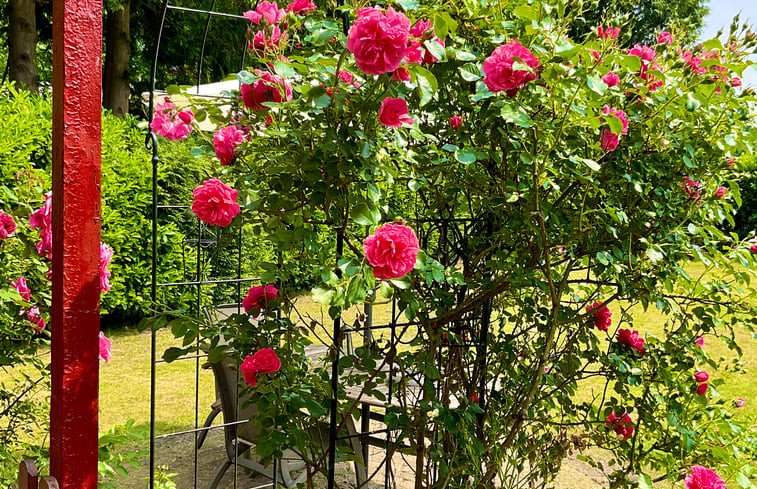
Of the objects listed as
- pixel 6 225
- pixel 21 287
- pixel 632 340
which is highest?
pixel 6 225

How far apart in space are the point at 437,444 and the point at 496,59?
1.06 meters

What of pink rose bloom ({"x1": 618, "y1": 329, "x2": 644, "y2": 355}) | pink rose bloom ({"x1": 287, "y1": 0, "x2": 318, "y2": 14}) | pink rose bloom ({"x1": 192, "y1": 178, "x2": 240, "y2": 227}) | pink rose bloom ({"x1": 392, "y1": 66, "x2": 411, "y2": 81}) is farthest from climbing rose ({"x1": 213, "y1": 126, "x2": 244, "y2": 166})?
pink rose bloom ({"x1": 618, "y1": 329, "x2": 644, "y2": 355})

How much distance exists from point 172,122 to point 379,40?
0.86m

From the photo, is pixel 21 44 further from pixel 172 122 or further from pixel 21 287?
pixel 172 122

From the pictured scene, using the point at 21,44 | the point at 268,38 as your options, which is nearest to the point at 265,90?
the point at 268,38

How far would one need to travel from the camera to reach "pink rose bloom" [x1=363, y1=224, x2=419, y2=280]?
4.12 ft

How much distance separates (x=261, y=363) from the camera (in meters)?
1.53

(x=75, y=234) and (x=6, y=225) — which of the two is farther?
(x=6, y=225)

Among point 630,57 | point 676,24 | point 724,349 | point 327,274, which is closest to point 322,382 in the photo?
point 327,274

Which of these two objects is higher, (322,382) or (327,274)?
(327,274)

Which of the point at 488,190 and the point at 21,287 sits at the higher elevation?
the point at 488,190

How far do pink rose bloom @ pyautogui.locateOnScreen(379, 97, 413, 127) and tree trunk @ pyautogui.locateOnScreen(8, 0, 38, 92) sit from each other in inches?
269

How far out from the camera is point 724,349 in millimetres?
6215

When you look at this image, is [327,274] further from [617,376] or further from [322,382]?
[617,376]
